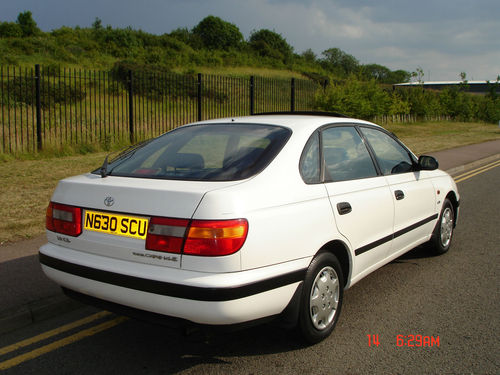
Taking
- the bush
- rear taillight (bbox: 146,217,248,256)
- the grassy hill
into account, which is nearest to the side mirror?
rear taillight (bbox: 146,217,248,256)

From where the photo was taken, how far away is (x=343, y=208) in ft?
11.5

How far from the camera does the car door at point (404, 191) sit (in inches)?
170

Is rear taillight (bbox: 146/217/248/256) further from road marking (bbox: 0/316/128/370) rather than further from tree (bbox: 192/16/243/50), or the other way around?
tree (bbox: 192/16/243/50)

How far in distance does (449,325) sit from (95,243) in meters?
2.65

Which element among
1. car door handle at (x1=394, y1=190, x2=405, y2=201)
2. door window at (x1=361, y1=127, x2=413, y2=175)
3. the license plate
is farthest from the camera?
door window at (x1=361, y1=127, x2=413, y2=175)

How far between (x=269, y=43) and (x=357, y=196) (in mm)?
77408

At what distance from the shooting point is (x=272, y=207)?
116 inches

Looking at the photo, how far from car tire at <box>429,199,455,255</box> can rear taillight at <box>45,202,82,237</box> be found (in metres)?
3.76

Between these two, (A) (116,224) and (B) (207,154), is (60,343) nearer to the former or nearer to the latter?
(A) (116,224)

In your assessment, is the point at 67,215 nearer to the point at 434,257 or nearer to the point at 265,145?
the point at 265,145

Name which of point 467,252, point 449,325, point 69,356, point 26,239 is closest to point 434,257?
point 467,252

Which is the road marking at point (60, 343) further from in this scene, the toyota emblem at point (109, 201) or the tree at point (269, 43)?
the tree at point (269, 43)

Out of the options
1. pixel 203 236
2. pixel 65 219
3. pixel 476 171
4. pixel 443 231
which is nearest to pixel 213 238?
pixel 203 236

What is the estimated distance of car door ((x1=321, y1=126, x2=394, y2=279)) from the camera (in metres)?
3.56
